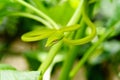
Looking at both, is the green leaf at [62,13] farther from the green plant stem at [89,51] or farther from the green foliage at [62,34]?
the green plant stem at [89,51]

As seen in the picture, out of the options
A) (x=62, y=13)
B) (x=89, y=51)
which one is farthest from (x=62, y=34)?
(x=62, y=13)

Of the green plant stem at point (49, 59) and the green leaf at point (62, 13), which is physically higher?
the green leaf at point (62, 13)

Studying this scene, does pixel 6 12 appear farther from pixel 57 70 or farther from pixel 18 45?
pixel 18 45

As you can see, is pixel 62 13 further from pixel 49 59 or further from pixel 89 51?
pixel 49 59

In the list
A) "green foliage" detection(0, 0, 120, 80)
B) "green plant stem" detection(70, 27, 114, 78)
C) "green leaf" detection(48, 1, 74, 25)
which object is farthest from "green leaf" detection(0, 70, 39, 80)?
"green leaf" detection(48, 1, 74, 25)

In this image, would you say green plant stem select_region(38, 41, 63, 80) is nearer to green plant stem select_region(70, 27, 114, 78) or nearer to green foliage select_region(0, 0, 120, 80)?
green foliage select_region(0, 0, 120, 80)

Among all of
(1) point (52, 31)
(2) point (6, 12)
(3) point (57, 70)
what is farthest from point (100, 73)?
(1) point (52, 31)

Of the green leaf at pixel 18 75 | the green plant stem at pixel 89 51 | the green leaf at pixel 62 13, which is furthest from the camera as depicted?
the green leaf at pixel 62 13

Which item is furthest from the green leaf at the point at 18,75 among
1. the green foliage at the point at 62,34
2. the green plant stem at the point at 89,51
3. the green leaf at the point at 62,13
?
the green leaf at the point at 62,13
